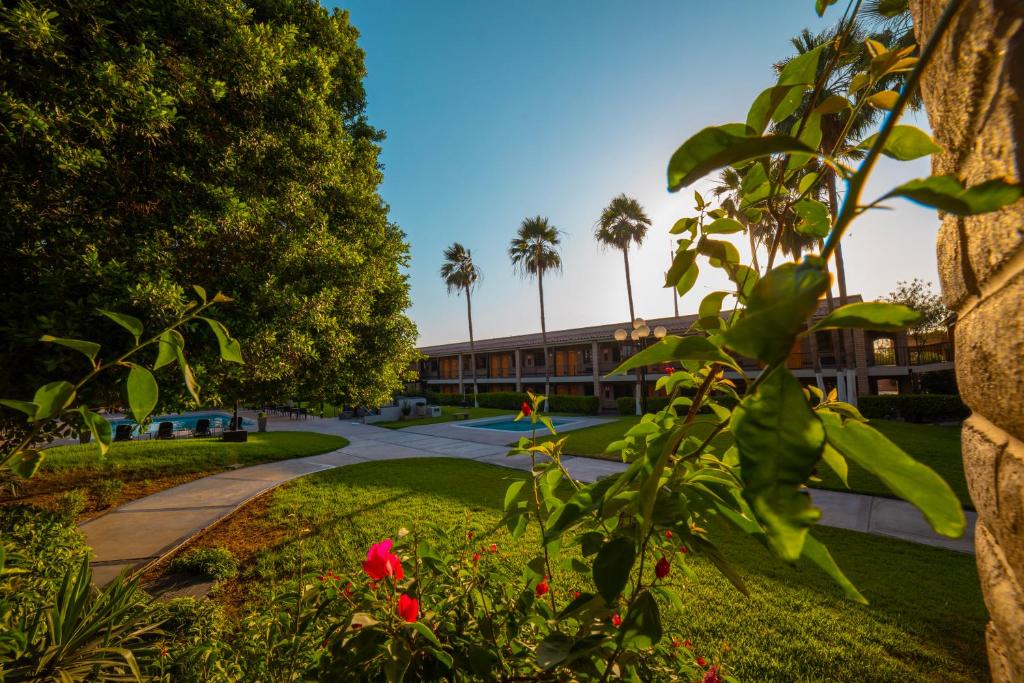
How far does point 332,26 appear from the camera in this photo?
24.9 ft

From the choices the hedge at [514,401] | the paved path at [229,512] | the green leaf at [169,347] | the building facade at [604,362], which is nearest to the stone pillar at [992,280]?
the green leaf at [169,347]

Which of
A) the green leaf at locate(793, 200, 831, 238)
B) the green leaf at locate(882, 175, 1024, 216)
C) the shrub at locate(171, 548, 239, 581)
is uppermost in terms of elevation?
the green leaf at locate(793, 200, 831, 238)

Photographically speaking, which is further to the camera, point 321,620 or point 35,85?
point 35,85

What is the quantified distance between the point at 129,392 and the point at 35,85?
568 centimetres

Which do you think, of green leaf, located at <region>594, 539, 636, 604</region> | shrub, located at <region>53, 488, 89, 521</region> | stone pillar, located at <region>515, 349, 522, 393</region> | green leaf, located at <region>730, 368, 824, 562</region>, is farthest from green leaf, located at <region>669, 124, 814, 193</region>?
stone pillar, located at <region>515, 349, 522, 393</region>

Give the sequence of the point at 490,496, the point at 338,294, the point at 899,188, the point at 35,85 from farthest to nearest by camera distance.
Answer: the point at 490,496
the point at 338,294
the point at 35,85
the point at 899,188

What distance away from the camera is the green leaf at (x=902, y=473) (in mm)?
379

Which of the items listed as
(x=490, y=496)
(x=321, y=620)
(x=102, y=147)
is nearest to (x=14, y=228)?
(x=102, y=147)

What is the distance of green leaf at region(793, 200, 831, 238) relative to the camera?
0.82m

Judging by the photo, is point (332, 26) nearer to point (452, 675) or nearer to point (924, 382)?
point (452, 675)

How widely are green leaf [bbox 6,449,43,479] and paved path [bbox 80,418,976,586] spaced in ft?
16.4

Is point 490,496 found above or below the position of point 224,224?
below

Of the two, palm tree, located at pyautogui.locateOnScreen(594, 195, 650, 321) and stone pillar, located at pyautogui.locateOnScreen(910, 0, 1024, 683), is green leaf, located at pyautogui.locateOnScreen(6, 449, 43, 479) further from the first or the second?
palm tree, located at pyautogui.locateOnScreen(594, 195, 650, 321)

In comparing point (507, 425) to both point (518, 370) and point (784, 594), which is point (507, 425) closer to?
point (518, 370)
